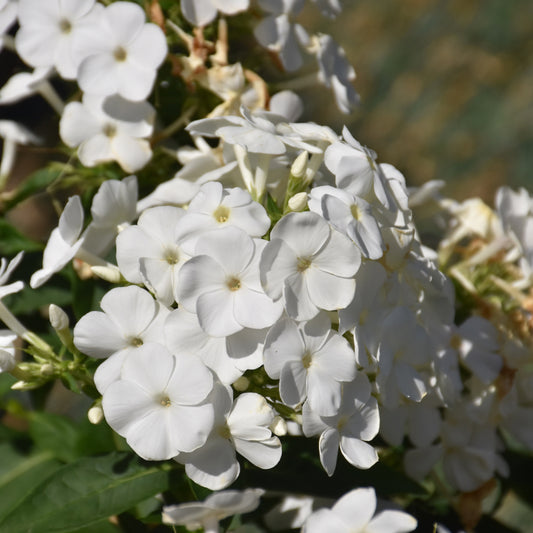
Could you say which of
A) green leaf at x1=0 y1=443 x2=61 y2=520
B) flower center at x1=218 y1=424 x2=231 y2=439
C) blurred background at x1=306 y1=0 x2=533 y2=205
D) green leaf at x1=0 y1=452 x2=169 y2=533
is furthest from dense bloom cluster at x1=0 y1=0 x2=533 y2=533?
blurred background at x1=306 y1=0 x2=533 y2=205

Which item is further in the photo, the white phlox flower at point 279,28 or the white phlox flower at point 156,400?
the white phlox flower at point 279,28

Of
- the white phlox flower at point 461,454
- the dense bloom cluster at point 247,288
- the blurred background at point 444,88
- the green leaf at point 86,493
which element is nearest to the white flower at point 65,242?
the dense bloom cluster at point 247,288

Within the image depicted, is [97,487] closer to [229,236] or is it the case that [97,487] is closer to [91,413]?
[91,413]

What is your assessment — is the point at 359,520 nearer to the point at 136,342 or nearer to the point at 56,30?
the point at 136,342

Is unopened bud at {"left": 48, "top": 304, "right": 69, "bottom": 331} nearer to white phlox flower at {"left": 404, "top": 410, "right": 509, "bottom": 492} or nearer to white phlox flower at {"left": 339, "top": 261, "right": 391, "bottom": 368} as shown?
white phlox flower at {"left": 339, "top": 261, "right": 391, "bottom": 368}

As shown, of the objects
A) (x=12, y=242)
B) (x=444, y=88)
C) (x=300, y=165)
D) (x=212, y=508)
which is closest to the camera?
(x=212, y=508)

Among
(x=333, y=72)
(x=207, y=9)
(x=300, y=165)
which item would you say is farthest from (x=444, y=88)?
(x=300, y=165)

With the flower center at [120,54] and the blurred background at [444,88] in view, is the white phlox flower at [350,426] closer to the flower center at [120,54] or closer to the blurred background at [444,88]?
the flower center at [120,54]
